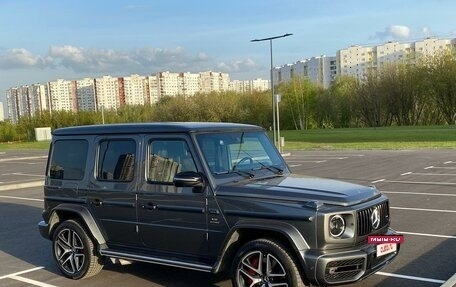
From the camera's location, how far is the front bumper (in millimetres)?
4547

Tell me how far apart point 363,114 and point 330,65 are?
5667cm

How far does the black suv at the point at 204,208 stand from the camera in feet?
15.4

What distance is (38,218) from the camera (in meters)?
11.5

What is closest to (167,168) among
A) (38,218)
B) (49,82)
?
(38,218)

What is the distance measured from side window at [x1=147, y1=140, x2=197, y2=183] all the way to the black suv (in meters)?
0.01

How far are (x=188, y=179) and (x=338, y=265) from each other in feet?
5.49

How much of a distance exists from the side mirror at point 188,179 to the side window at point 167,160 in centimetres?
17

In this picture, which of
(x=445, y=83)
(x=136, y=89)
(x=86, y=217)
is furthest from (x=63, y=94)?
(x=86, y=217)

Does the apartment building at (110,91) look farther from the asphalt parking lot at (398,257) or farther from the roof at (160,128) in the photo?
the roof at (160,128)

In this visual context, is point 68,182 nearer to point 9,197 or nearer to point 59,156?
point 59,156

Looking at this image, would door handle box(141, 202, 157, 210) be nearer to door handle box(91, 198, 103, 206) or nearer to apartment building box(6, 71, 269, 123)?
door handle box(91, 198, 103, 206)

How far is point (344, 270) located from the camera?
15.2 ft

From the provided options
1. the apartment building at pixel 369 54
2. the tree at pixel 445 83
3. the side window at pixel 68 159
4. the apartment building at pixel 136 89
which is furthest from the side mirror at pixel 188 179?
the apartment building at pixel 369 54

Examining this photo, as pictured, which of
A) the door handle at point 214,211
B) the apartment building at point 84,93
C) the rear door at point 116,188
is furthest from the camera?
the apartment building at point 84,93
